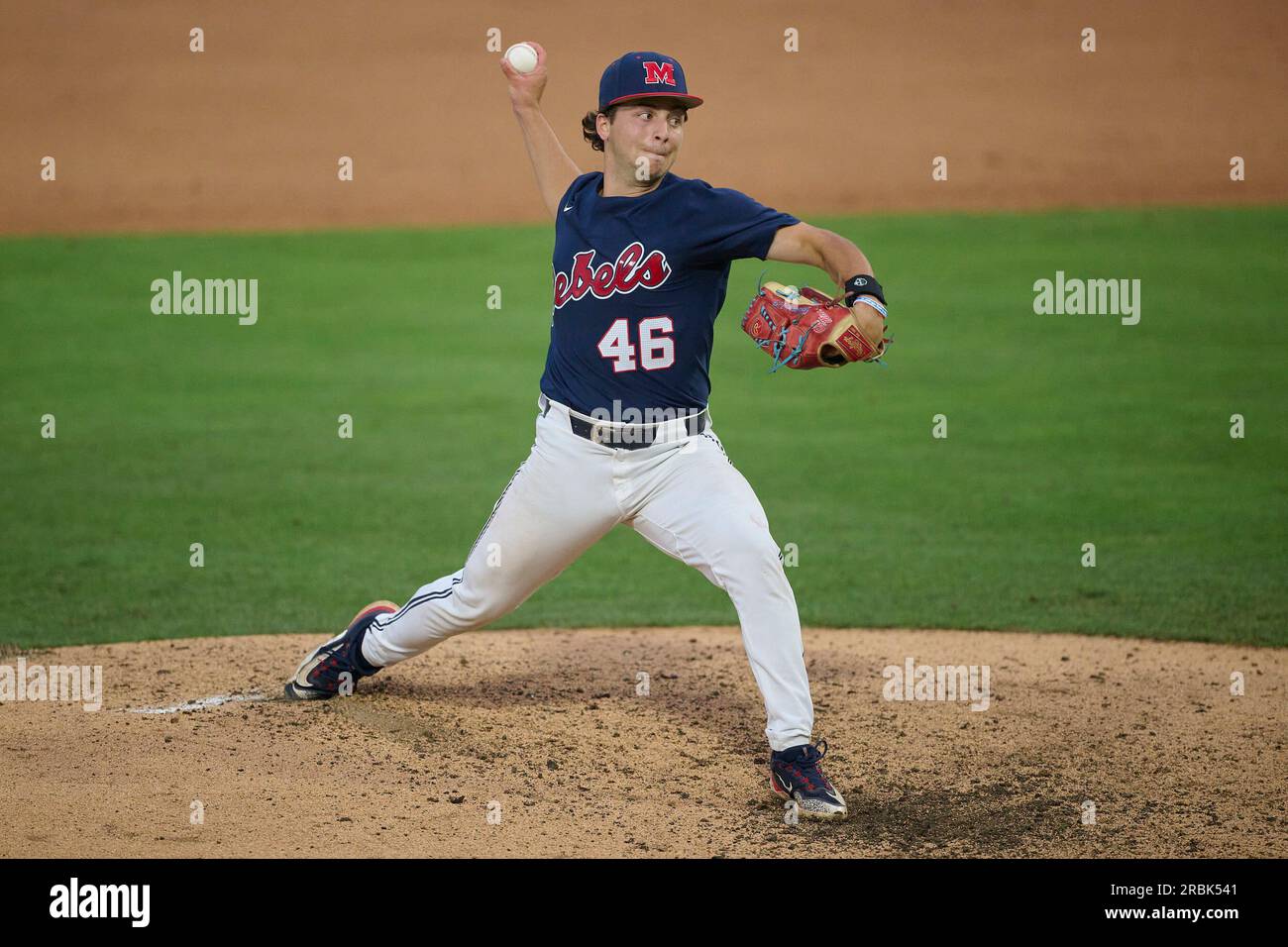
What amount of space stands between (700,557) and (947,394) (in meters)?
7.43

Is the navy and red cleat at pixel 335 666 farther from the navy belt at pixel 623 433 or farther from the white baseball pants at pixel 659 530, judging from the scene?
the navy belt at pixel 623 433

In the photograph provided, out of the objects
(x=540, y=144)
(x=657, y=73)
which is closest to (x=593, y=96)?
(x=540, y=144)

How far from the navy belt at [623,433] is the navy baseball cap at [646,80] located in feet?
3.31

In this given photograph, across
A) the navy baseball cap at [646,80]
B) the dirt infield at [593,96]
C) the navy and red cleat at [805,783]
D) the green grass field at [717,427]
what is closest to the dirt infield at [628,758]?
the navy and red cleat at [805,783]

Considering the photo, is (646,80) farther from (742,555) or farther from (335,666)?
(335,666)

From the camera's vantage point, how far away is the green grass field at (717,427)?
7.32 meters

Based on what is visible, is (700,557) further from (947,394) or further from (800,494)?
(947,394)

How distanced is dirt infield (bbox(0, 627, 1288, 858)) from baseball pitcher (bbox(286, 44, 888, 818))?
A: 0.41 m

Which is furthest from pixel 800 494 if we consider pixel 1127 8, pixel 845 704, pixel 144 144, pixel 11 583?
pixel 1127 8

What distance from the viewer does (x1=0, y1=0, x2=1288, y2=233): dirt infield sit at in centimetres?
1923

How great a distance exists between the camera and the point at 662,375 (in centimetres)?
465

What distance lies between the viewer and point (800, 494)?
9.17 meters

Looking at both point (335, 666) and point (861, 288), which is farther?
point (335, 666)

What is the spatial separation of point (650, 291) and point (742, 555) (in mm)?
877
